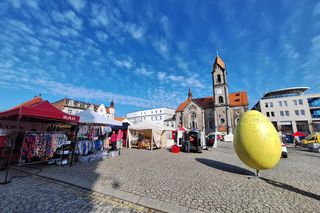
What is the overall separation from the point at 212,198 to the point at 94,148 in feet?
26.7

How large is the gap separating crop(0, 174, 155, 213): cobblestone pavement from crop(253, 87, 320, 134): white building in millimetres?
51327

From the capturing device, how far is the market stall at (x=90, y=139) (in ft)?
27.3

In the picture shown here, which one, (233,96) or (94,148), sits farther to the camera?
(233,96)

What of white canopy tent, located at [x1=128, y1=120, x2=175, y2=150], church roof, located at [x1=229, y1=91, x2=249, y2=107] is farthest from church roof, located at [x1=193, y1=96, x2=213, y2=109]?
white canopy tent, located at [x1=128, y1=120, x2=175, y2=150]

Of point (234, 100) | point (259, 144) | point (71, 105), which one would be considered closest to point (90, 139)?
point (259, 144)

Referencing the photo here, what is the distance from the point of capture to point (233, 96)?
4747 cm

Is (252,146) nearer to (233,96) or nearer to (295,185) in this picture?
(295,185)

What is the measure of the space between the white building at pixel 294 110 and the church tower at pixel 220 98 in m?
13.9

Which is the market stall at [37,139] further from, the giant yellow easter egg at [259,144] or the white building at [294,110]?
the white building at [294,110]

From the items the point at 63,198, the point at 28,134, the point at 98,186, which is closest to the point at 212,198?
the point at 98,186

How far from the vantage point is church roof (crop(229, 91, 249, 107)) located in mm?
42547

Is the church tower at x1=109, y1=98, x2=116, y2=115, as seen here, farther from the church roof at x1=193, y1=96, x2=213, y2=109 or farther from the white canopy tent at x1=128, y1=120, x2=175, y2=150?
the white canopy tent at x1=128, y1=120, x2=175, y2=150

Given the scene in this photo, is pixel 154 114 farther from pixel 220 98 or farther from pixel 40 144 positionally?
pixel 40 144

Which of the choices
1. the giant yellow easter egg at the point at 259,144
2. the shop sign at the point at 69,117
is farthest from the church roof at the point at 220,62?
the shop sign at the point at 69,117
